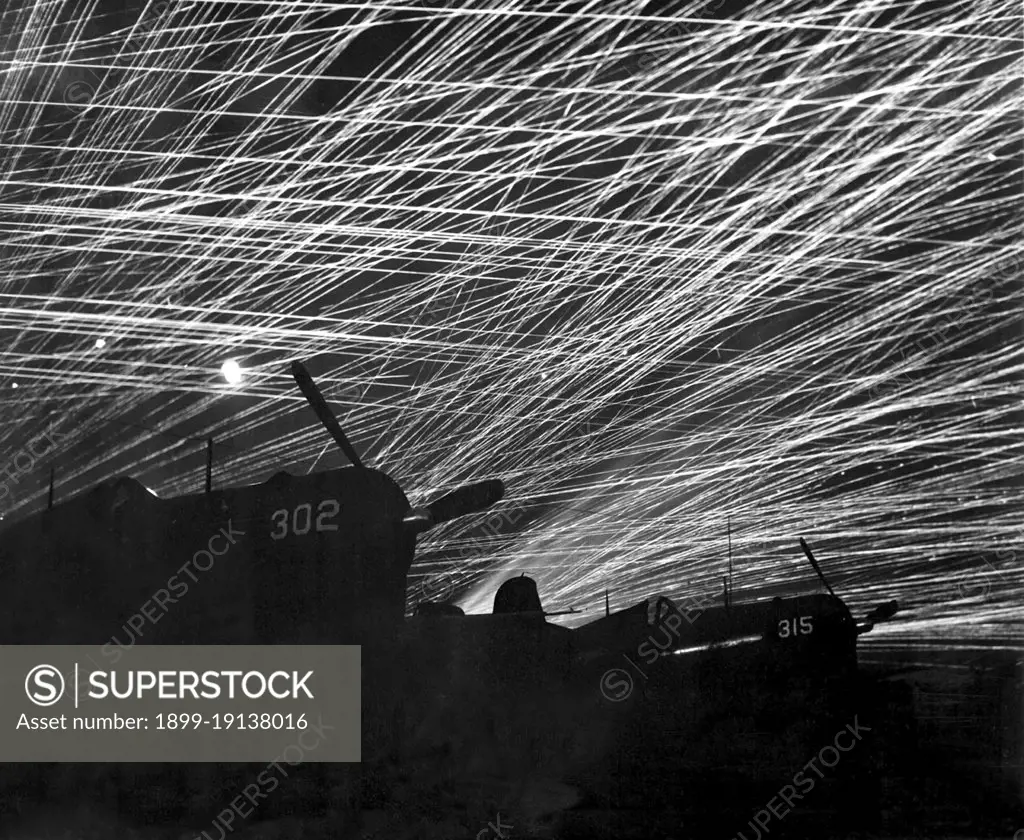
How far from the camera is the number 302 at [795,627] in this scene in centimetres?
1552

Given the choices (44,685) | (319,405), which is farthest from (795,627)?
(44,685)

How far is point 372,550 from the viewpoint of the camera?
8.41 m

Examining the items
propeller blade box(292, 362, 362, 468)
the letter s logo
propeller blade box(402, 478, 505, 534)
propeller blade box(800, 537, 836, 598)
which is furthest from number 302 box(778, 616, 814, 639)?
the letter s logo

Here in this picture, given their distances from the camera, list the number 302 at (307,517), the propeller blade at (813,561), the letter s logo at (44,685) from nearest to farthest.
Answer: the letter s logo at (44,685) → the number 302 at (307,517) → the propeller blade at (813,561)

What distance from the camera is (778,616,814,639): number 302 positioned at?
→ 50.9 ft

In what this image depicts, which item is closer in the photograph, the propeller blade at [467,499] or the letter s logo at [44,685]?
the letter s logo at [44,685]

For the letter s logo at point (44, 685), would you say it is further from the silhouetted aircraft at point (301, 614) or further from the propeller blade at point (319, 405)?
the propeller blade at point (319, 405)

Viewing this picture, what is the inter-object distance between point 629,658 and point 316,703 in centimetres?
924

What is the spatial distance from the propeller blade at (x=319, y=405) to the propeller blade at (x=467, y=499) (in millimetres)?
848

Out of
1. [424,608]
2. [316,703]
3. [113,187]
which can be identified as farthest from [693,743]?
[113,187]

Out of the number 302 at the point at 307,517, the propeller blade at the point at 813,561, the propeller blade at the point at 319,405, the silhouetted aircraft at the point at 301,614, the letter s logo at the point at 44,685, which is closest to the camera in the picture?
the letter s logo at the point at 44,685

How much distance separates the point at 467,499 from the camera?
8531 mm

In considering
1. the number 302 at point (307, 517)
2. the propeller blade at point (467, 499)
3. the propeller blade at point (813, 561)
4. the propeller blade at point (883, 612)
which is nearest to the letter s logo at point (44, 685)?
the number 302 at point (307, 517)

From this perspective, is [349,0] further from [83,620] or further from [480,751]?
[480,751]
